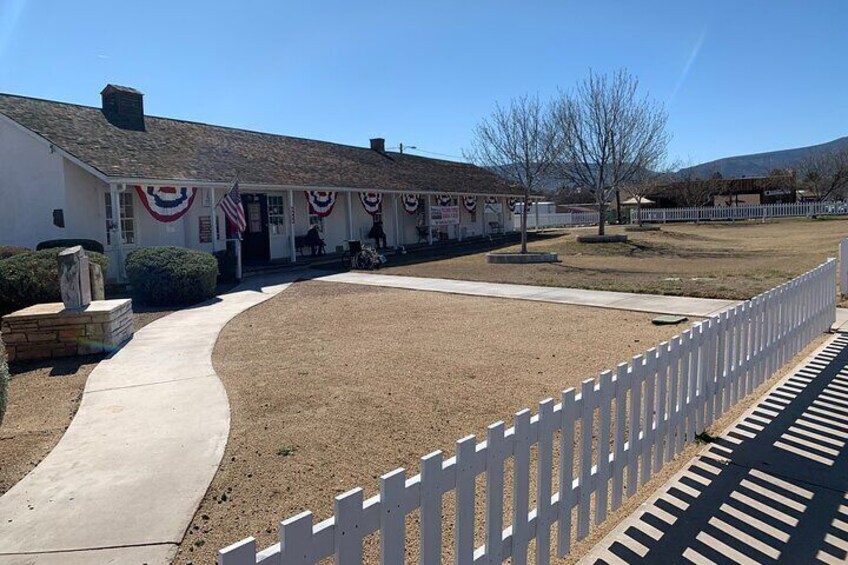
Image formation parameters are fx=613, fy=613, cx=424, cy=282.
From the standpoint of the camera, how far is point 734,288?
1284cm

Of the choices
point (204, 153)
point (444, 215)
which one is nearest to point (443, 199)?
point (444, 215)

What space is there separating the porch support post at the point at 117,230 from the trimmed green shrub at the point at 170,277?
3.18 m

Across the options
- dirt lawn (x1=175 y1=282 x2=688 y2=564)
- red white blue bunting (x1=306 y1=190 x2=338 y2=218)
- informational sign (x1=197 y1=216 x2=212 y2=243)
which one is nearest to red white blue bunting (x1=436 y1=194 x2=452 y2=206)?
red white blue bunting (x1=306 y1=190 x2=338 y2=218)

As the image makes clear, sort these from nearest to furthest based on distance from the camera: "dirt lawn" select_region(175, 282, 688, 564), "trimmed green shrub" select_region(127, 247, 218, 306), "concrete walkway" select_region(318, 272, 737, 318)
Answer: "dirt lawn" select_region(175, 282, 688, 564)
"concrete walkway" select_region(318, 272, 737, 318)
"trimmed green shrub" select_region(127, 247, 218, 306)

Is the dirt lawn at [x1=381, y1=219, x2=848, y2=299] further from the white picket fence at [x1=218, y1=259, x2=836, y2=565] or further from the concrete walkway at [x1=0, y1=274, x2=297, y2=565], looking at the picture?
the concrete walkway at [x1=0, y1=274, x2=297, y2=565]

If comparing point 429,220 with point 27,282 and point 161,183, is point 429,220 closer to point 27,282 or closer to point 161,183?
point 161,183

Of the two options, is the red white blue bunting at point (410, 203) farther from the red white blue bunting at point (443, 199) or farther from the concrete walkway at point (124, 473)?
the concrete walkway at point (124, 473)

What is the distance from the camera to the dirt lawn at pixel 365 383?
13.2 ft

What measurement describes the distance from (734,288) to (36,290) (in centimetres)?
1344

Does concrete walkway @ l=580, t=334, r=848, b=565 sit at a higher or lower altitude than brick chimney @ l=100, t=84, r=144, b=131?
lower

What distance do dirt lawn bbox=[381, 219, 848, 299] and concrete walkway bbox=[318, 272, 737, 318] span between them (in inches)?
25.9

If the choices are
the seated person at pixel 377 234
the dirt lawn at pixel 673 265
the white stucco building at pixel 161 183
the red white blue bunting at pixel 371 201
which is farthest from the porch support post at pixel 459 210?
the red white blue bunting at pixel 371 201

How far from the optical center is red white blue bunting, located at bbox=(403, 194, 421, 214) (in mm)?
27922

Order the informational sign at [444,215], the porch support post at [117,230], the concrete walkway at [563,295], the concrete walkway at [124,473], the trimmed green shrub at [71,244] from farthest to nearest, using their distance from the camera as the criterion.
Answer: the informational sign at [444,215]
the porch support post at [117,230]
the trimmed green shrub at [71,244]
the concrete walkway at [563,295]
the concrete walkway at [124,473]
